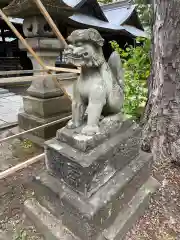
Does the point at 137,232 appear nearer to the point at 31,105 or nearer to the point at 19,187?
the point at 19,187

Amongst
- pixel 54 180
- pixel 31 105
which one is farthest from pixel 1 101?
pixel 54 180

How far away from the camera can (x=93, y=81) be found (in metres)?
1.30

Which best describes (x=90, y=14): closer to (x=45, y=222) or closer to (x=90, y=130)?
(x=90, y=130)

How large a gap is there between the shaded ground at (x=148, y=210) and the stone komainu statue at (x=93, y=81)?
70cm

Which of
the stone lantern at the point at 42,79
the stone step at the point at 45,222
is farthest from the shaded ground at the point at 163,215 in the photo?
the stone lantern at the point at 42,79

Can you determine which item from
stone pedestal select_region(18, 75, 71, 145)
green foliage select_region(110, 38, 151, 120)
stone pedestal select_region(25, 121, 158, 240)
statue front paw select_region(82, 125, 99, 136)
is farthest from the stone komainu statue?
green foliage select_region(110, 38, 151, 120)

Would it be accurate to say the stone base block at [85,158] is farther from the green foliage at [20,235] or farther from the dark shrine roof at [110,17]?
the dark shrine roof at [110,17]

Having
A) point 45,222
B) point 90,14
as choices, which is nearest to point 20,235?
point 45,222

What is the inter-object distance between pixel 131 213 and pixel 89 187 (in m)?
0.53

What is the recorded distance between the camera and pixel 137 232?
1560 millimetres

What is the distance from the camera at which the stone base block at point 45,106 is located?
102 inches

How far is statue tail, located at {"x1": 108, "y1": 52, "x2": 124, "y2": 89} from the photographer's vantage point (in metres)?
1.44

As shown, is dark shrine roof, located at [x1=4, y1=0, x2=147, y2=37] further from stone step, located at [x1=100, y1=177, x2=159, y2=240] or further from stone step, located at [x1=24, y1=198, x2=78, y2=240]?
stone step, located at [x1=100, y1=177, x2=159, y2=240]

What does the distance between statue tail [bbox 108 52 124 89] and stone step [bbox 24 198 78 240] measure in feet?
3.53
